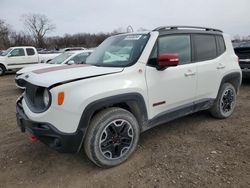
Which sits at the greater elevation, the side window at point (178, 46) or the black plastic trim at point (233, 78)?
the side window at point (178, 46)

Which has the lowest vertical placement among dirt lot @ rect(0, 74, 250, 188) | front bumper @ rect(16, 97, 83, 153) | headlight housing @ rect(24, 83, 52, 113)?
dirt lot @ rect(0, 74, 250, 188)

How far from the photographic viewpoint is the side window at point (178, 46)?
3319mm

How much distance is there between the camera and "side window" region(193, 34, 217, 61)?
149 inches

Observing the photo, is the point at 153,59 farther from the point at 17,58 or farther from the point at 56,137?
the point at 17,58

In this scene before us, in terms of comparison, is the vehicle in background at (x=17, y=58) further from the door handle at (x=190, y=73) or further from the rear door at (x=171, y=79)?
the door handle at (x=190, y=73)

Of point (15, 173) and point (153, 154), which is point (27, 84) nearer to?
point (15, 173)

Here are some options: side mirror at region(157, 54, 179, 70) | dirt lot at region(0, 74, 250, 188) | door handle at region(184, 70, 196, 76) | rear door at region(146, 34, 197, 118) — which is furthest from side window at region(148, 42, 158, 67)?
dirt lot at region(0, 74, 250, 188)

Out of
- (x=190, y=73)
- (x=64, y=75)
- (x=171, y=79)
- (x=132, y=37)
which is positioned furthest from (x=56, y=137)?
(x=190, y=73)

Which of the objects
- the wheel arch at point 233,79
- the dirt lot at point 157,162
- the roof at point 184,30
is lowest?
the dirt lot at point 157,162

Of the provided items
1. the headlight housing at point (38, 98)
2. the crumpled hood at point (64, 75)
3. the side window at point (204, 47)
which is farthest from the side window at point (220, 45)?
the headlight housing at point (38, 98)

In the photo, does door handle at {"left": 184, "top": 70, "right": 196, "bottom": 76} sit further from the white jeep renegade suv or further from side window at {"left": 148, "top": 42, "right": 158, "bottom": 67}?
side window at {"left": 148, "top": 42, "right": 158, "bottom": 67}

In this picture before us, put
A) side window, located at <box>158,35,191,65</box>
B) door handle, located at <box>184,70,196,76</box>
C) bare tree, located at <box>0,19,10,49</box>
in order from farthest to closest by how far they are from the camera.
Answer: bare tree, located at <box>0,19,10,49</box> < door handle, located at <box>184,70,196,76</box> < side window, located at <box>158,35,191,65</box>

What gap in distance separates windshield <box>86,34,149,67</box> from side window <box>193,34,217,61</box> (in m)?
1.07

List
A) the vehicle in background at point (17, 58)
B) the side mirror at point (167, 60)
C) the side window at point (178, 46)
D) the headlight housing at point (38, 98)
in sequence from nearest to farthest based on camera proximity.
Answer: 1. the headlight housing at point (38, 98)
2. the side mirror at point (167, 60)
3. the side window at point (178, 46)
4. the vehicle in background at point (17, 58)
